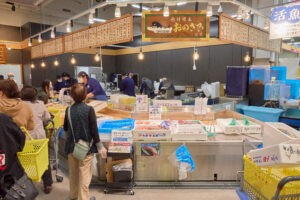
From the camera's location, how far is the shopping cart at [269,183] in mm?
1293

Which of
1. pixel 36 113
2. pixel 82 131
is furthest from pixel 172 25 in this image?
pixel 36 113

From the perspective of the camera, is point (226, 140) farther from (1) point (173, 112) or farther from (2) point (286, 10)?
(2) point (286, 10)

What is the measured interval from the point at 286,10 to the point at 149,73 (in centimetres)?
766

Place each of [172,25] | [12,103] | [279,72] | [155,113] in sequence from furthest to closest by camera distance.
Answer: [279,72] < [172,25] < [155,113] < [12,103]

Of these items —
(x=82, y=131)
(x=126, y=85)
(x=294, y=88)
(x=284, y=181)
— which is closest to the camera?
(x=284, y=181)

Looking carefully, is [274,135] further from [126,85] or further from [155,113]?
[126,85]

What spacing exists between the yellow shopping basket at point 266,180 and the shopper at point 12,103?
2.56 meters

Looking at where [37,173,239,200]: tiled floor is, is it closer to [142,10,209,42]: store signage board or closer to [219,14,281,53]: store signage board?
[142,10,209,42]: store signage board

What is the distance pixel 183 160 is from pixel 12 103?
2356 millimetres

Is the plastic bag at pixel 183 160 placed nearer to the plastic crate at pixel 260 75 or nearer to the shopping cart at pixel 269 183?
the shopping cart at pixel 269 183

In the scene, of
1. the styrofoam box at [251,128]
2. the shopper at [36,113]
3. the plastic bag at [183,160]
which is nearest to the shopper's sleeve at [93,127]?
the shopper at [36,113]

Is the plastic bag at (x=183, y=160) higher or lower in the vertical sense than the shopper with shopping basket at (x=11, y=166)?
lower

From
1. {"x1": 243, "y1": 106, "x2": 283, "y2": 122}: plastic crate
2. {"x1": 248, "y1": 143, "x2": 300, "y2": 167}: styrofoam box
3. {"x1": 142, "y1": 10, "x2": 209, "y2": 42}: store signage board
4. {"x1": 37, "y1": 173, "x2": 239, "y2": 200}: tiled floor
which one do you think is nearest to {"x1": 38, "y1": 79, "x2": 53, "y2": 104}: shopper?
{"x1": 37, "y1": 173, "x2": 239, "y2": 200}: tiled floor

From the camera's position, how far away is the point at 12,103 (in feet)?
7.85
